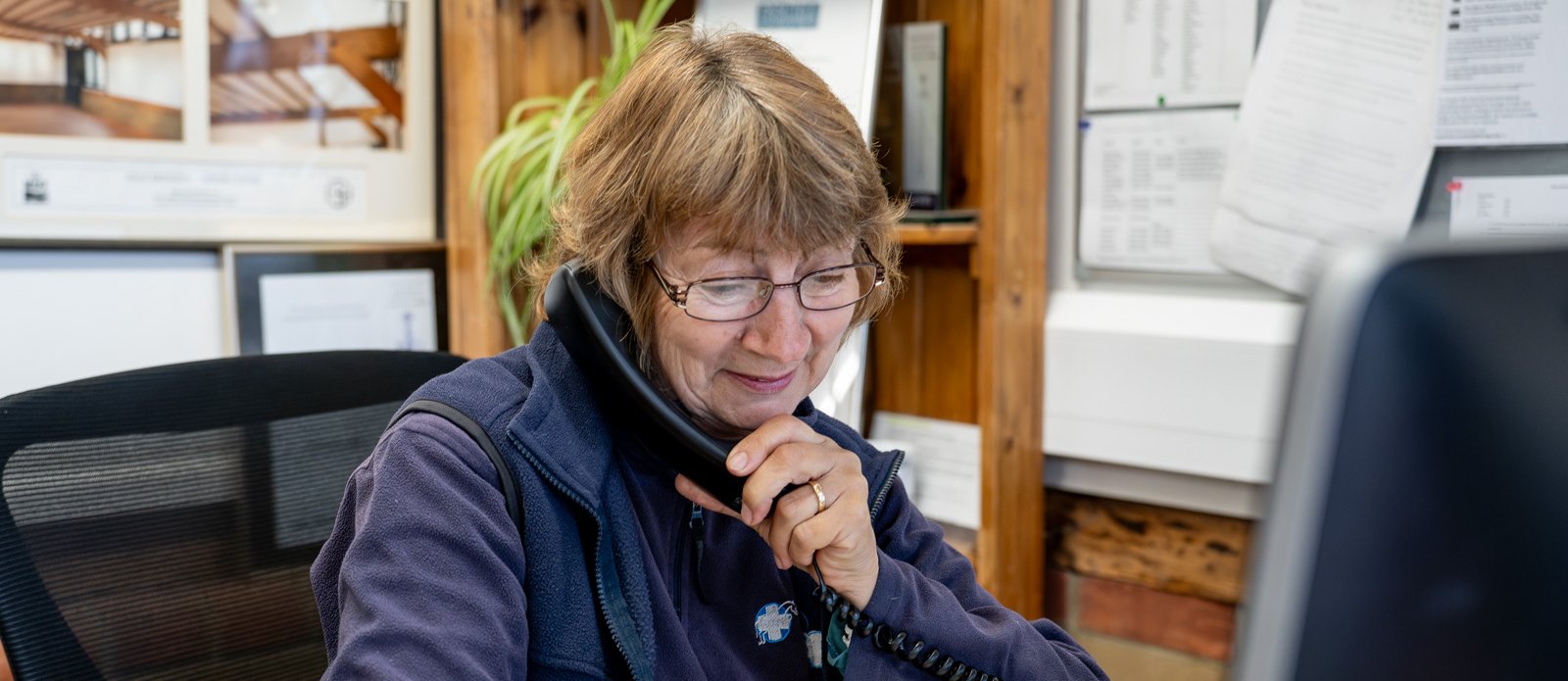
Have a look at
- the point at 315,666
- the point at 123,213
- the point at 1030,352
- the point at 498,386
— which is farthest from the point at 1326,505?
the point at 123,213

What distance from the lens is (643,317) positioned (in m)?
1.10

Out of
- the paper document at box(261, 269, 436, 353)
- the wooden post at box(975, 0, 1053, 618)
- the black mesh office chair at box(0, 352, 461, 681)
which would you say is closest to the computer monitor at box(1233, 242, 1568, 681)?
the black mesh office chair at box(0, 352, 461, 681)

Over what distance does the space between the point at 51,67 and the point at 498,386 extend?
4.32 feet

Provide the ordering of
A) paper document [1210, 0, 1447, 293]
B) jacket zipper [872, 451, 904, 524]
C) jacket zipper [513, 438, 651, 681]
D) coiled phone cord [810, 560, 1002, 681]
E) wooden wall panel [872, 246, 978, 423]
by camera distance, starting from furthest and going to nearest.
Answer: wooden wall panel [872, 246, 978, 423]
paper document [1210, 0, 1447, 293]
jacket zipper [872, 451, 904, 524]
coiled phone cord [810, 560, 1002, 681]
jacket zipper [513, 438, 651, 681]

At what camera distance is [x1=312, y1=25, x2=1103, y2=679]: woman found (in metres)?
0.94

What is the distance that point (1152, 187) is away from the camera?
6.64 ft

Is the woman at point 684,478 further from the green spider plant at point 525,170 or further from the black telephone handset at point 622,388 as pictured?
the green spider plant at point 525,170

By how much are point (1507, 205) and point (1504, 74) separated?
0.18 metres

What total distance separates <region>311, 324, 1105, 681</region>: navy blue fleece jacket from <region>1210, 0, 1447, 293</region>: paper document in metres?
0.90

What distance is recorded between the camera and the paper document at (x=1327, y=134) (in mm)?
1744

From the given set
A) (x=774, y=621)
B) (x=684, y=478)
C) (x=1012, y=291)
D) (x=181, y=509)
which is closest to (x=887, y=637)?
(x=774, y=621)

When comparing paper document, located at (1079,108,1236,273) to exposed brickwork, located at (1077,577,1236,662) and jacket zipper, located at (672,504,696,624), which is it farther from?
jacket zipper, located at (672,504,696,624)

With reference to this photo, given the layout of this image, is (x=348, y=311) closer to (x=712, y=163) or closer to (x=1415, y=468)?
(x=712, y=163)

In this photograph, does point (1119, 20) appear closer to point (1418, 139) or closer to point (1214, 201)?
A: point (1214, 201)
